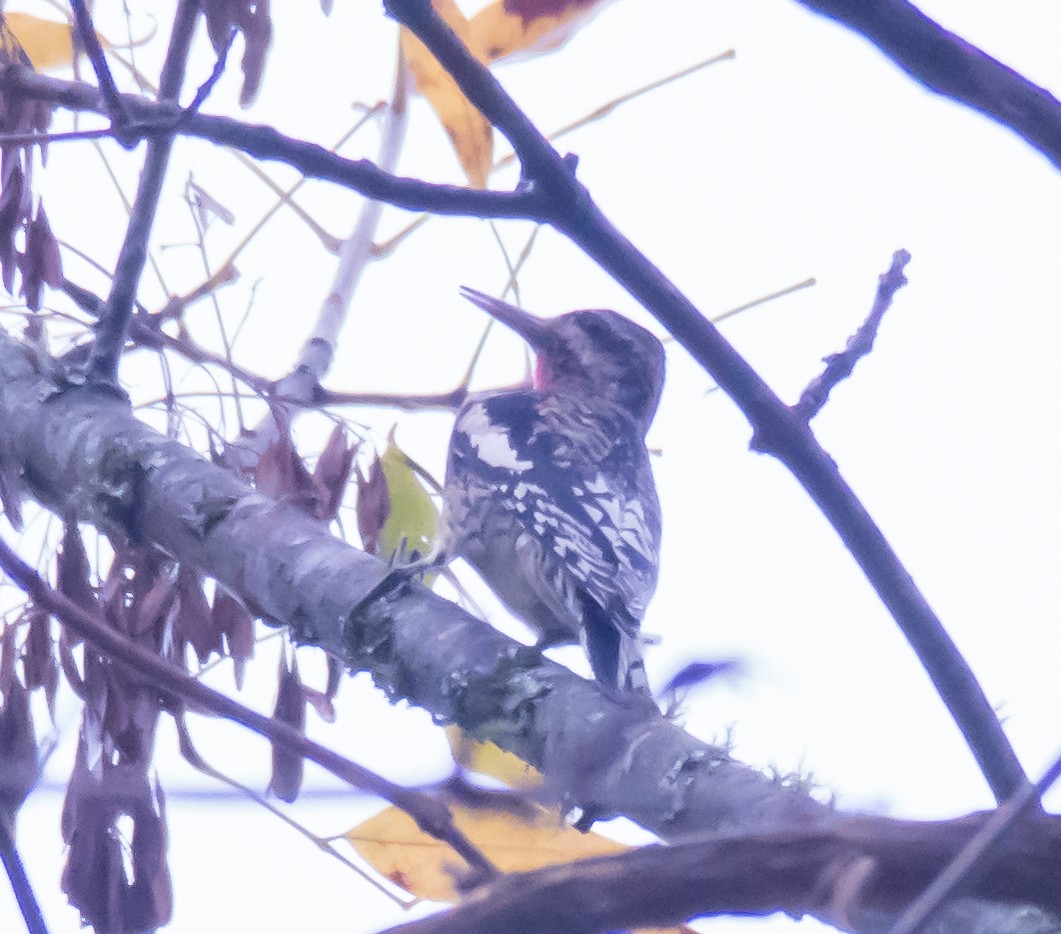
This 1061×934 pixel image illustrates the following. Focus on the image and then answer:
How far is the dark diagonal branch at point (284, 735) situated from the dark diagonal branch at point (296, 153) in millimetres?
715

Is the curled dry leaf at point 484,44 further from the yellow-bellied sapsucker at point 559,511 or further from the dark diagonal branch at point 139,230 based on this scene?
the yellow-bellied sapsucker at point 559,511

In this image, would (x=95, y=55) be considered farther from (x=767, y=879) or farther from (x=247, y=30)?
(x=767, y=879)

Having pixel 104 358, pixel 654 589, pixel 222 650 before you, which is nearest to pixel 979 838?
pixel 222 650

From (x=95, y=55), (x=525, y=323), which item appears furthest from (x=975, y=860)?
(x=525, y=323)

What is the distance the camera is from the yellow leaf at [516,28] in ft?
7.08

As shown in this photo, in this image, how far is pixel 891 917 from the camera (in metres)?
0.71

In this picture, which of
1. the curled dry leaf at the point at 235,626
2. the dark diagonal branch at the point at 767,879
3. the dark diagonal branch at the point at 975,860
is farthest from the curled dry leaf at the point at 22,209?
the dark diagonal branch at the point at 975,860

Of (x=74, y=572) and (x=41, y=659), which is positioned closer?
(x=74, y=572)

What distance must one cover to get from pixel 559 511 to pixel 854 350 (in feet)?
5.18

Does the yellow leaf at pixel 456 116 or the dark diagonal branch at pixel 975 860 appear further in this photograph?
the yellow leaf at pixel 456 116

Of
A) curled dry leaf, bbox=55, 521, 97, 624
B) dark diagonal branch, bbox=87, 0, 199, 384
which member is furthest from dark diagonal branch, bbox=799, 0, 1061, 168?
curled dry leaf, bbox=55, 521, 97, 624

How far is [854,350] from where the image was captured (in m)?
2.17

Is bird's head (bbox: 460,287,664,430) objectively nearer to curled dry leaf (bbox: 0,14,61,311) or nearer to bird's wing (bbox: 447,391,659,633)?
bird's wing (bbox: 447,391,659,633)

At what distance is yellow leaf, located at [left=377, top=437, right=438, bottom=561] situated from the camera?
9.27 feet
